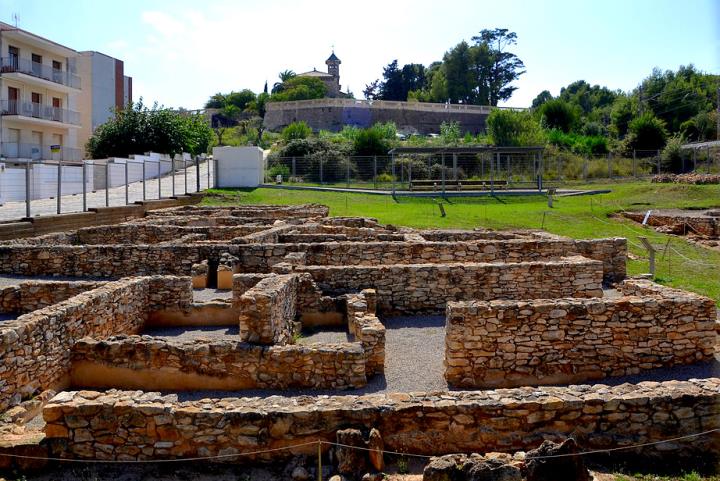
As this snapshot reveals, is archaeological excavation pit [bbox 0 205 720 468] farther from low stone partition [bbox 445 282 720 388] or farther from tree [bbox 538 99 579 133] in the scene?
tree [bbox 538 99 579 133]

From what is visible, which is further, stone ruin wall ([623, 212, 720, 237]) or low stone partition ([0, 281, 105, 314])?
stone ruin wall ([623, 212, 720, 237])

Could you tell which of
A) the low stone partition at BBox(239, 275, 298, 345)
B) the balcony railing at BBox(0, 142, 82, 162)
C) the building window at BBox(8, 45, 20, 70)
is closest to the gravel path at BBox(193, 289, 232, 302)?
the low stone partition at BBox(239, 275, 298, 345)

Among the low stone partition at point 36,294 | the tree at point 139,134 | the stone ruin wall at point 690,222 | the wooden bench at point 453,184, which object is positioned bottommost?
the low stone partition at point 36,294

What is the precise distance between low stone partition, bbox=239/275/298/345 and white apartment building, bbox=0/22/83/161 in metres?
32.8

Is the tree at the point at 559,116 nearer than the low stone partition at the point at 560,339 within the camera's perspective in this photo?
No

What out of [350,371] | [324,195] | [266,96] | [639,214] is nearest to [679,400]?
[350,371]

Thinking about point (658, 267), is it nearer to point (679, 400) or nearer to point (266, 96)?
point (679, 400)

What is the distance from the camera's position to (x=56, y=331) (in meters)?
9.09

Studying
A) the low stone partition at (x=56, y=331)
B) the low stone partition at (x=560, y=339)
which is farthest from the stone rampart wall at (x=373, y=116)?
the low stone partition at (x=560, y=339)

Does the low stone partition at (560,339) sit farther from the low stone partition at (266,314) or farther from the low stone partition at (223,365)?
the low stone partition at (266,314)

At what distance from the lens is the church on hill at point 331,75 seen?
101225mm

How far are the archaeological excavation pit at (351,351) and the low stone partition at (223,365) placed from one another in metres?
0.02

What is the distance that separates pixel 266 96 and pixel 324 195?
58180mm

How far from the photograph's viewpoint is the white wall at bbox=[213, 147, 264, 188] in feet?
133
